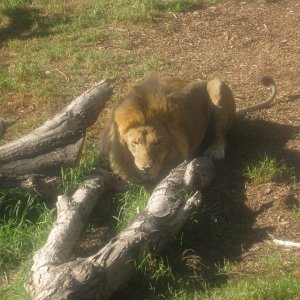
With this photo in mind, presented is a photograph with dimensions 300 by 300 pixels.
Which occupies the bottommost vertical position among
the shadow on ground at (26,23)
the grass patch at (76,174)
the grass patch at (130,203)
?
the grass patch at (130,203)

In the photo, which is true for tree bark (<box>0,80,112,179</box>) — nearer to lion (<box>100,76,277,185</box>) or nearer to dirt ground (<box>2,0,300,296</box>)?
lion (<box>100,76,277,185</box>)

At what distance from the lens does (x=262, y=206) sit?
607 cm

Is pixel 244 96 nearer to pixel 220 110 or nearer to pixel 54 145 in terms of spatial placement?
pixel 220 110

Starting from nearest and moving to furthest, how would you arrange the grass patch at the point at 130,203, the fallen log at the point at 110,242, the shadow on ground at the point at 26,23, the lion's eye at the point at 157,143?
the fallen log at the point at 110,242, the grass patch at the point at 130,203, the lion's eye at the point at 157,143, the shadow on ground at the point at 26,23

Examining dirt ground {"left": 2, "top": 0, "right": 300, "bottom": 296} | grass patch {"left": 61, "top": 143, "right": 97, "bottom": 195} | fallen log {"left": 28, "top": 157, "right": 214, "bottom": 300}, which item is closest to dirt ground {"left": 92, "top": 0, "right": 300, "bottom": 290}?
dirt ground {"left": 2, "top": 0, "right": 300, "bottom": 296}

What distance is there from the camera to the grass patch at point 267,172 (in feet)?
20.9

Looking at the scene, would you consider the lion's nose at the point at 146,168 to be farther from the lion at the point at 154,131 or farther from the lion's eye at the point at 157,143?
the lion's eye at the point at 157,143

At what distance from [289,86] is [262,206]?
253cm

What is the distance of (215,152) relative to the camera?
7.04m

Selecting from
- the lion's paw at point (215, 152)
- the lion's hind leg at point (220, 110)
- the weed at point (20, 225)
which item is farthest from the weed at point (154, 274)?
the lion's hind leg at point (220, 110)

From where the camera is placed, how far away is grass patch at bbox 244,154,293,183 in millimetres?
6383

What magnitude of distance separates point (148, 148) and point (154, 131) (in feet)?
0.55

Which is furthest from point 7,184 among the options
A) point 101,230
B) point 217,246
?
point 217,246

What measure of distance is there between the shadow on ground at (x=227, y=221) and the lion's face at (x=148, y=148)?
1.57 feet
